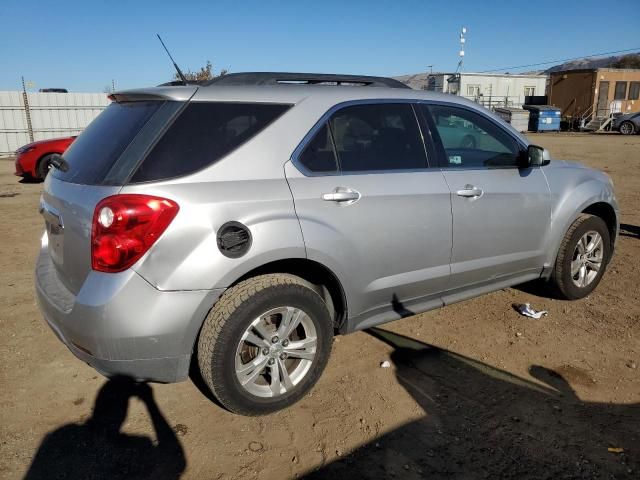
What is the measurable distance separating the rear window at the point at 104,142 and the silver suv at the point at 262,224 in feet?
0.05

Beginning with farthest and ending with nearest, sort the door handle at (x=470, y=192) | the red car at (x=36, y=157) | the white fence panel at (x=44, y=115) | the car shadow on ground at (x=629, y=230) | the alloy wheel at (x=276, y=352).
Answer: the white fence panel at (x=44, y=115) < the red car at (x=36, y=157) < the car shadow on ground at (x=629, y=230) < the door handle at (x=470, y=192) < the alloy wheel at (x=276, y=352)

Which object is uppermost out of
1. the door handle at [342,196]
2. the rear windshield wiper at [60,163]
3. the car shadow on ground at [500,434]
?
the rear windshield wiper at [60,163]

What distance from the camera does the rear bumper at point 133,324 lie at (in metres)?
2.36

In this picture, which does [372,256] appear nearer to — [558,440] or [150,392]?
[558,440]

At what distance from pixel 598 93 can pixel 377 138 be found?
3526cm

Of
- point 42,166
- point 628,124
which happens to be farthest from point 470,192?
point 628,124

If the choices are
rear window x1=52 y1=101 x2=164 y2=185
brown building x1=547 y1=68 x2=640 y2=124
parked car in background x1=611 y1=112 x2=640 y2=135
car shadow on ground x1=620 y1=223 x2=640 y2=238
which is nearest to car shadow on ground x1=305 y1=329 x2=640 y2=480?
rear window x1=52 y1=101 x2=164 y2=185

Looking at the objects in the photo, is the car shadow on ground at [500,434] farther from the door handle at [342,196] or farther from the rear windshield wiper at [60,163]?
the rear windshield wiper at [60,163]

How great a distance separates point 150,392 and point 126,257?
3.71 ft

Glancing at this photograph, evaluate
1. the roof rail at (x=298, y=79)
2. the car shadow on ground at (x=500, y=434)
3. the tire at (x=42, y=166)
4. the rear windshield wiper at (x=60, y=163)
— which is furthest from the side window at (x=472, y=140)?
the tire at (x=42, y=166)

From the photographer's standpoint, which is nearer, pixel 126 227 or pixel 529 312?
pixel 126 227

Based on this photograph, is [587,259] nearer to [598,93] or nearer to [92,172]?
[92,172]

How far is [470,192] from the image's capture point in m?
3.41

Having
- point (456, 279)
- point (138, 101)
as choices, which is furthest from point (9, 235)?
point (456, 279)
